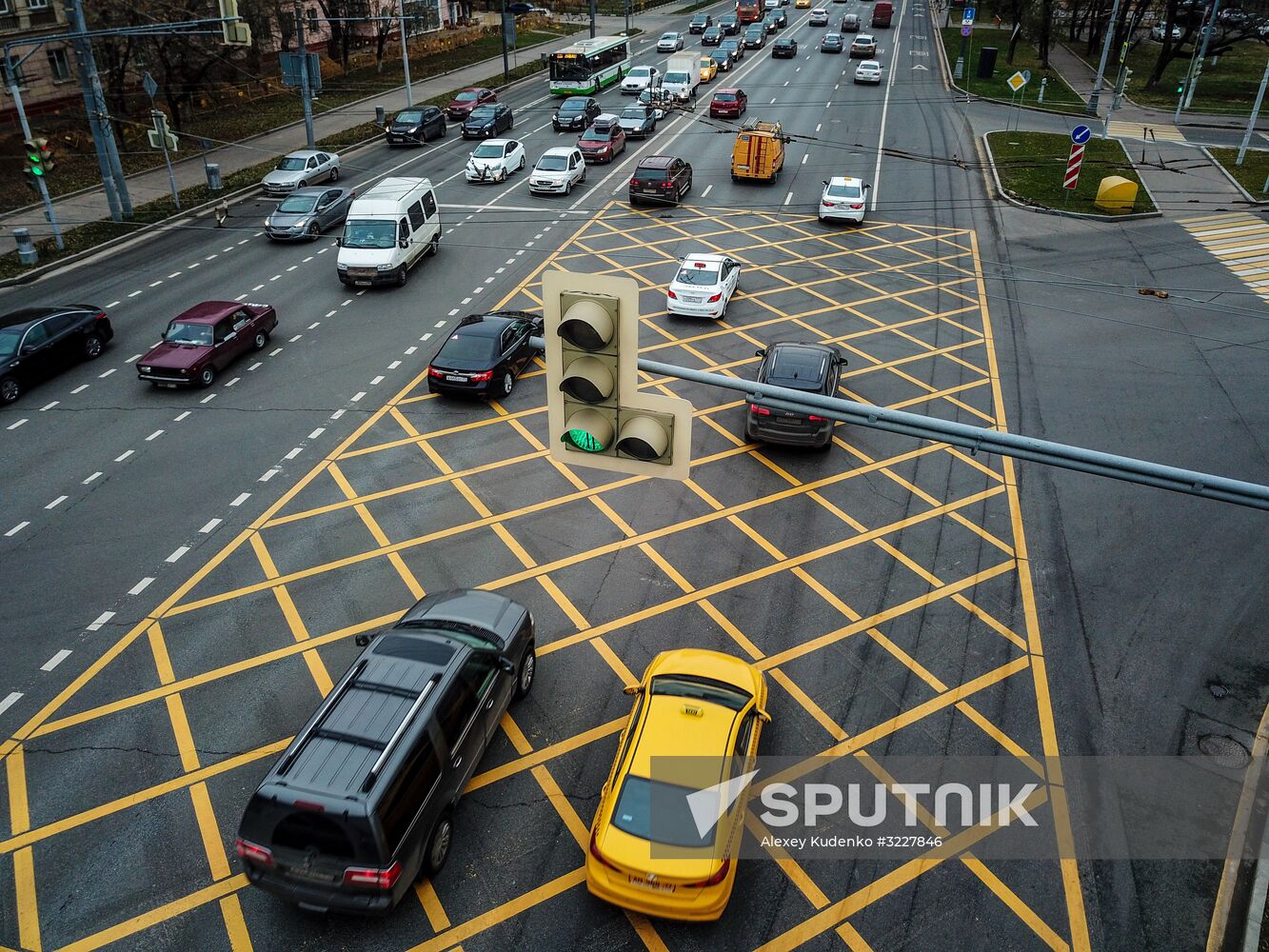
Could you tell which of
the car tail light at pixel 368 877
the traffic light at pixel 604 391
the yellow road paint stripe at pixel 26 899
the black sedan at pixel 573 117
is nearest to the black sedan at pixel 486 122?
the black sedan at pixel 573 117

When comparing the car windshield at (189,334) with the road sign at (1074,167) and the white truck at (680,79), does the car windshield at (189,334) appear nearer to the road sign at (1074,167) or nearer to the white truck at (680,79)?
the road sign at (1074,167)

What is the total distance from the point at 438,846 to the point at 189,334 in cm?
1560

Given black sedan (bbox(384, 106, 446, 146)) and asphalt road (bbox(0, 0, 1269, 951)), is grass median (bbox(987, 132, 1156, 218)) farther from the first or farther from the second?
black sedan (bbox(384, 106, 446, 146))

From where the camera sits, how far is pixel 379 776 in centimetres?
851

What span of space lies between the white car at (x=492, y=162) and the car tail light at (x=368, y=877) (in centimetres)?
3184

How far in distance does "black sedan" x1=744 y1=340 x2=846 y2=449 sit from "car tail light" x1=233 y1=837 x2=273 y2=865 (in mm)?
11229

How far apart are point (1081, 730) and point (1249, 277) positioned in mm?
21543

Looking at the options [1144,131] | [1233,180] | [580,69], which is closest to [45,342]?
[580,69]

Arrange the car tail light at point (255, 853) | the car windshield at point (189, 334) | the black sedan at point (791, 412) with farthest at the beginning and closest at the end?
1. the car windshield at point (189, 334)
2. the black sedan at point (791, 412)
3. the car tail light at point (255, 853)

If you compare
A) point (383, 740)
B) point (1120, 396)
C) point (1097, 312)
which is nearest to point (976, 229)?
point (1097, 312)

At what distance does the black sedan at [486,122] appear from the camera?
42125mm

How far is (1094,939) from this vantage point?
8852 millimetres

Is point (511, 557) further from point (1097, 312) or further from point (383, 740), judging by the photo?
point (1097, 312)

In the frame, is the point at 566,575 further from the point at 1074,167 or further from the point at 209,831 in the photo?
the point at 1074,167
